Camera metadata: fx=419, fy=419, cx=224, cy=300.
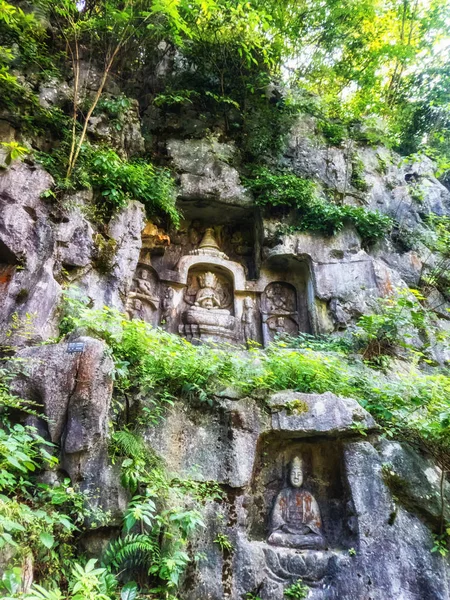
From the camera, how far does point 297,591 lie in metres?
4.53

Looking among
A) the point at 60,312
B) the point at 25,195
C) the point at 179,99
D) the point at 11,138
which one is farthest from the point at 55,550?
the point at 179,99

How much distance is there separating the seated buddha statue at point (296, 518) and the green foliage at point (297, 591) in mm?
459

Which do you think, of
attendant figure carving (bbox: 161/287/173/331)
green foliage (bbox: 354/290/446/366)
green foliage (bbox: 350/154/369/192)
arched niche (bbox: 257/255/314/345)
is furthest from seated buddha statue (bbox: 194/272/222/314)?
green foliage (bbox: 350/154/369/192)

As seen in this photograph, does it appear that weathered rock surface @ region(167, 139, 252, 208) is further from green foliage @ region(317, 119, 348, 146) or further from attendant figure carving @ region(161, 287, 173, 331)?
green foliage @ region(317, 119, 348, 146)

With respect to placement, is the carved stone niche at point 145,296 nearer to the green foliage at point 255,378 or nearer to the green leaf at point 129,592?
the green foliage at point 255,378

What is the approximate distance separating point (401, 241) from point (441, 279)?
135cm

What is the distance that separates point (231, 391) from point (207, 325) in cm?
376

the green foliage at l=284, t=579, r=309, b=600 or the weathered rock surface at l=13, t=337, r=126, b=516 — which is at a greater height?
the weathered rock surface at l=13, t=337, r=126, b=516

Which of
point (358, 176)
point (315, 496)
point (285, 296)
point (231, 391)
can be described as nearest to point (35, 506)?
point (231, 391)

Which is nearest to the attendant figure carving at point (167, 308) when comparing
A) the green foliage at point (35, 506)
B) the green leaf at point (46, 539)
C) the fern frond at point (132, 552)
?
the green foliage at point (35, 506)

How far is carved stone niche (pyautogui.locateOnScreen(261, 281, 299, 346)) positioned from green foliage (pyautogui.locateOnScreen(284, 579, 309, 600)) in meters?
5.30

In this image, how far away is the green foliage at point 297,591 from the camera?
452cm

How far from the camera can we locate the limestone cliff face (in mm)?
4516

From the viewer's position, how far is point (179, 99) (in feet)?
32.7
